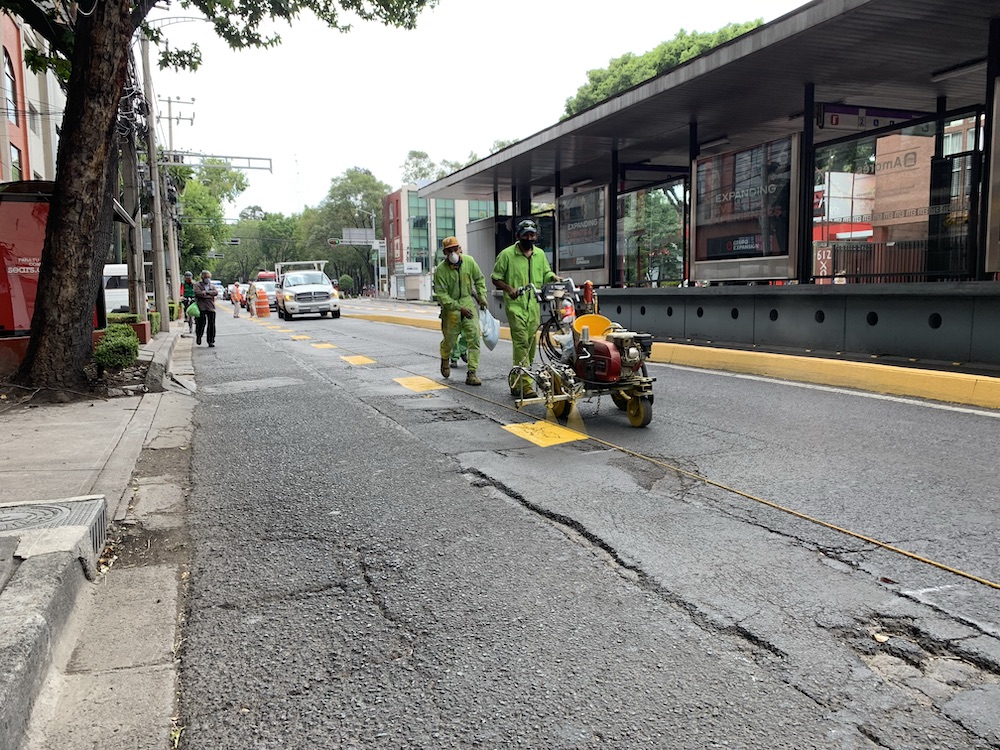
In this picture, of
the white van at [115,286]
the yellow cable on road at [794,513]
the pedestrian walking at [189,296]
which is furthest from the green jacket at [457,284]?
the white van at [115,286]

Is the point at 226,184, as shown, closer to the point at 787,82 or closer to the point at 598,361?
the point at 787,82

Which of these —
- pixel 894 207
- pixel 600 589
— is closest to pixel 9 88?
pixel 894 207

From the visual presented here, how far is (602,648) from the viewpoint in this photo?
9.18 feet

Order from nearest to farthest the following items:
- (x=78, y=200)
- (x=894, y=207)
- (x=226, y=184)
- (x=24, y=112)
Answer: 1. (x=78, y=200)
2. (x=894, y=207)
3. (x=24, y=112)
4. (x=226, y=184)

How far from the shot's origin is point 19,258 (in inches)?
411

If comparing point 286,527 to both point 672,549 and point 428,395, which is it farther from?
point 428,395

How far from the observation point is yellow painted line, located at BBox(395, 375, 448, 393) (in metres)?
9.47

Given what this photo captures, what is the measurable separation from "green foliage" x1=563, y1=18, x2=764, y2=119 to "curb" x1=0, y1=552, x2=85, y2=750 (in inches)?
1459

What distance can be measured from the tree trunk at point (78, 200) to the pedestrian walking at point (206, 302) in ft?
25.7

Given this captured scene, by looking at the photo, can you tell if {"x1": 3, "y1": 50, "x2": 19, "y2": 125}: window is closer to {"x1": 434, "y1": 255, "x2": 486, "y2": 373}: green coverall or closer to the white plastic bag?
{"x1": 434, "y1": 255, "x2": 486, "y2": 373}: green coverall

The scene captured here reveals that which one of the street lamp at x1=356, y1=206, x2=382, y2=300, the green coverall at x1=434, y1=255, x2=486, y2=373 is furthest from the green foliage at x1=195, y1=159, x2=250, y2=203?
the green coverall at x1=434, y1=255, x2=486, y2=373

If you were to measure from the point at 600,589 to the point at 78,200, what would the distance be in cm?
804

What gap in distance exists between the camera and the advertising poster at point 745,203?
1243 cm

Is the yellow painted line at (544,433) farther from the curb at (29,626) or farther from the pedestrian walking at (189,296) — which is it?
the pedestrian walking at (189,296)
